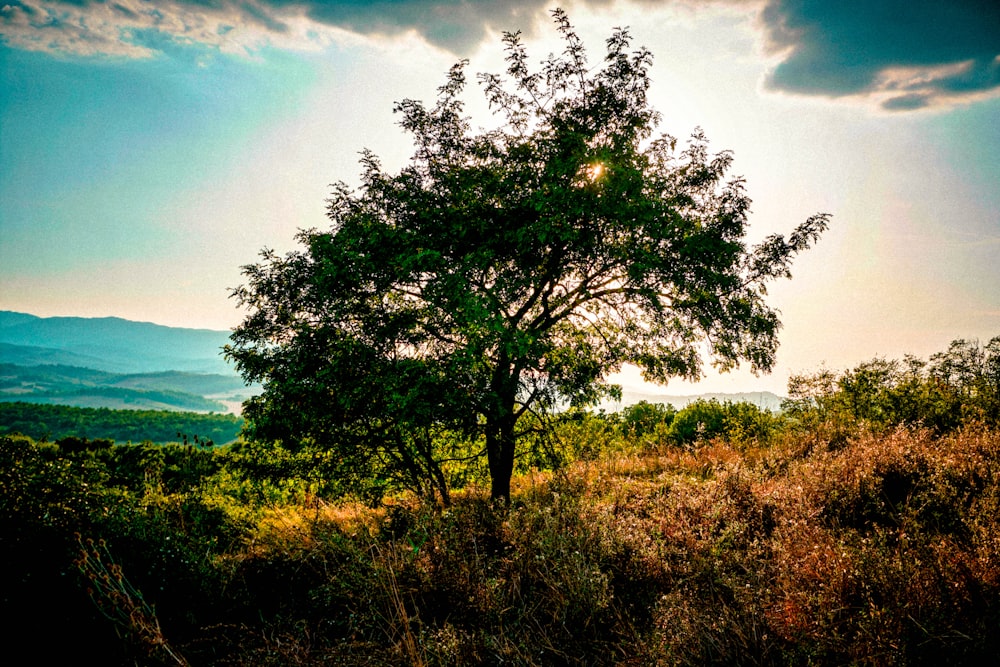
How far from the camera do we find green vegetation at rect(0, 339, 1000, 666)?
10.8 ft

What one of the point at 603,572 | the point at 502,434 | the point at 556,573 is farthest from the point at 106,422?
the point at 603,572

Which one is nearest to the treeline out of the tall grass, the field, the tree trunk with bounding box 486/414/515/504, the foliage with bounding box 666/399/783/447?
the foliage with bounding box 666/399/783/447

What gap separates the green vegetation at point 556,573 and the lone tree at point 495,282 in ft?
5.44

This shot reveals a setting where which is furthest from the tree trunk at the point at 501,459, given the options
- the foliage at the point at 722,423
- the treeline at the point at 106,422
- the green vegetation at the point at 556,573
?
the treeline at the point at 106,422

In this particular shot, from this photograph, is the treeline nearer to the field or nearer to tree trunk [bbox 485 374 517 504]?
tree trunk [bbox 485 374 517 504]

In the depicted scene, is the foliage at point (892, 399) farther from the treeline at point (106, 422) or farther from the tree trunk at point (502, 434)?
the treeline at point (106, 422)

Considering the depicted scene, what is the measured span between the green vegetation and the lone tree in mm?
1657

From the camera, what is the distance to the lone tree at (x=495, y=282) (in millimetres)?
6930

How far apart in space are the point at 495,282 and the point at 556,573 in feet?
14.3

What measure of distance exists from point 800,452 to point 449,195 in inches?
326

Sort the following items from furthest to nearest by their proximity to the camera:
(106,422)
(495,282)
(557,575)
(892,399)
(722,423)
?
(106,422) → (722,423) → (892,399) → (495,282) → (557,575)

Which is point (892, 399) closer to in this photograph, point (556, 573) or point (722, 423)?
point (722, 423)

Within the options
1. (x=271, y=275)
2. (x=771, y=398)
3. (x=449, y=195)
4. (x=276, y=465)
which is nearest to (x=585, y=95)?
(x=449, y=195)

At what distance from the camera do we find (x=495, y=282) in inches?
289
